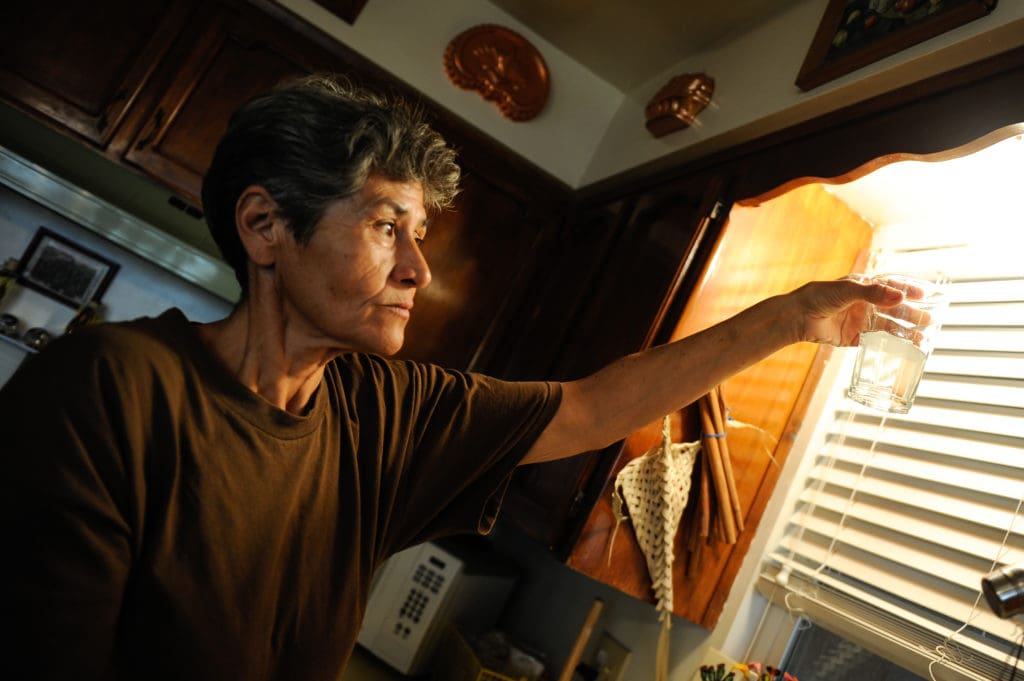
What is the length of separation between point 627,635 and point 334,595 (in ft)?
3.70

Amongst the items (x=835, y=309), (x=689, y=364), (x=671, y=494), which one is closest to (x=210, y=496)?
(x=689, y=364)

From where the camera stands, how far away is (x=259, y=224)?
3.03 feet

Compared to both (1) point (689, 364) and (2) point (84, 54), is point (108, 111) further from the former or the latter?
(1) point (689, 364)

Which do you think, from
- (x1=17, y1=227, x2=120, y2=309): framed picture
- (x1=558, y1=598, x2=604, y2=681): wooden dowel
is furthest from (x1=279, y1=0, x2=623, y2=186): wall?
(x1=558, y1=598, x2=604, y2=681): wooden dowel

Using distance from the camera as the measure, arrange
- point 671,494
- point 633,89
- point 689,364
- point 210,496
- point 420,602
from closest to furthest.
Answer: point 210,496
point 689,364
point 671,494
point 420,602
point 633,89

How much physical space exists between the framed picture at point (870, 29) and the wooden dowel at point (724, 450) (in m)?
0.69

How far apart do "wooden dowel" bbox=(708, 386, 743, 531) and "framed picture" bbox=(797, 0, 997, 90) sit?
2.27ft

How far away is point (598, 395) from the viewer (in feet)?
3.63

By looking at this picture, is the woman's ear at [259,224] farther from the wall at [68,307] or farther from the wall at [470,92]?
the wall at [68,307]

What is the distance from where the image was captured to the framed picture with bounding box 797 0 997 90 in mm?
1155

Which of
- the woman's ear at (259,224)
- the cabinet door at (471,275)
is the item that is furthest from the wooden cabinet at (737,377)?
the woman's ear at (259,224)

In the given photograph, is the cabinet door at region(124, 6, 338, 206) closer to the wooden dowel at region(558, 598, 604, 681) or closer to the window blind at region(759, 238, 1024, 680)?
the wooden dowel at region(558, 598, 604, 681)

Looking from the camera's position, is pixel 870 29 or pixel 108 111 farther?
pixel 108 111

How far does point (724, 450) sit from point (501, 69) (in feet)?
5.23
